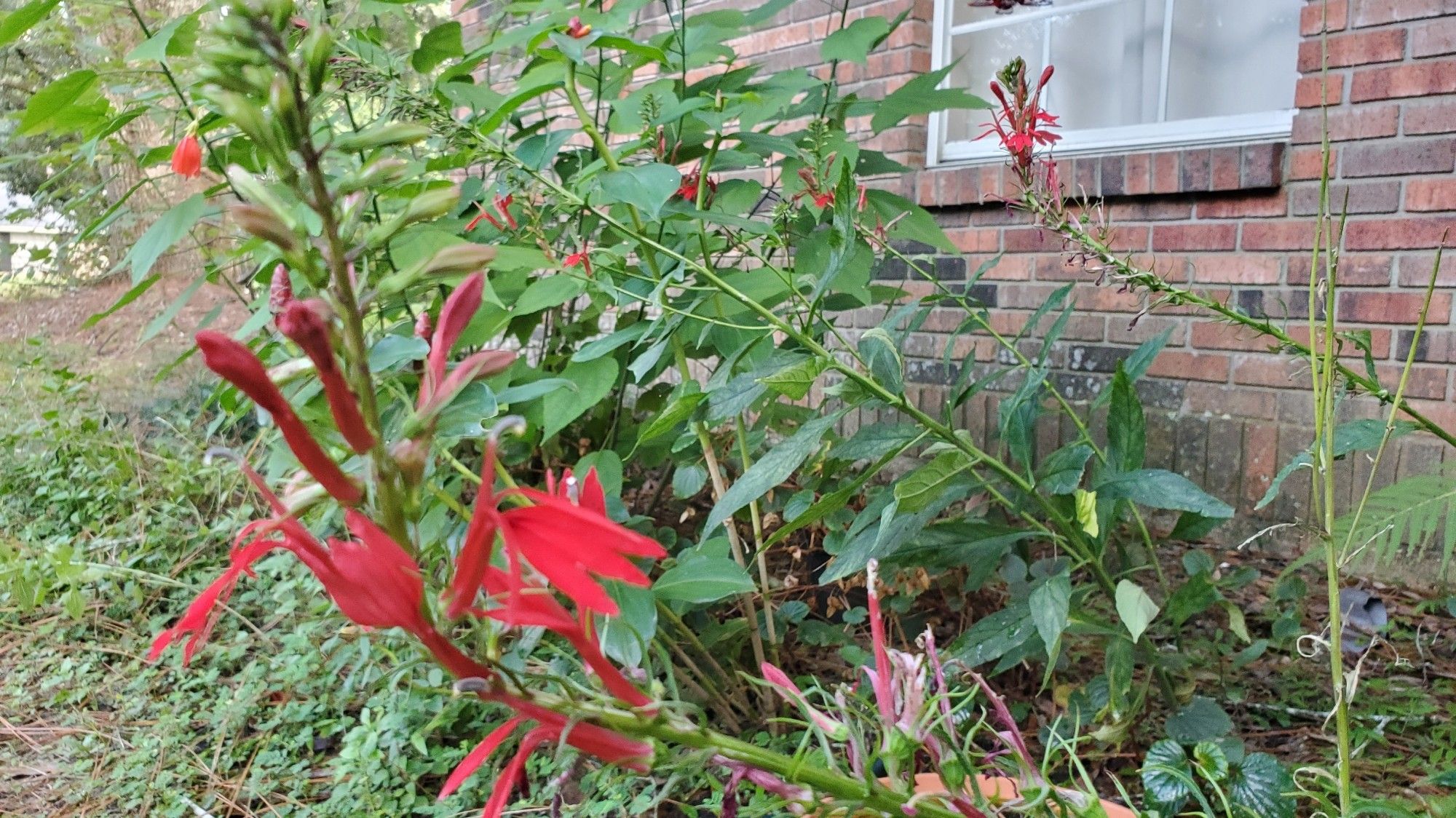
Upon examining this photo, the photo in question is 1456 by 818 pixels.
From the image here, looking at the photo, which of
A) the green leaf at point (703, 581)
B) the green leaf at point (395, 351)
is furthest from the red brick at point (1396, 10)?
the green leaf at point (395, 351)

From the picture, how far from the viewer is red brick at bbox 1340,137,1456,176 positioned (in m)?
2.09

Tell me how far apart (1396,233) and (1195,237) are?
44 cm

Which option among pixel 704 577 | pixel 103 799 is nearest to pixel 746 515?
pixel 704 577

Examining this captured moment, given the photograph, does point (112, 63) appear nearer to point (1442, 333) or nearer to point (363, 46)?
point (363, 46)

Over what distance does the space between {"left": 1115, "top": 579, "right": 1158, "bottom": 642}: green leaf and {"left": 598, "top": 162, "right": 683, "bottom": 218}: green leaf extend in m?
0.69

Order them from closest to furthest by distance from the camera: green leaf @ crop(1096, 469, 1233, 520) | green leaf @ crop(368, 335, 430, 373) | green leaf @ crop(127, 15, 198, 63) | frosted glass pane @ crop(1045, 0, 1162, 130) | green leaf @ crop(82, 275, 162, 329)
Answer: green leaf @ crop(368, 335, 430, 373), green leaf @ crop(1096, 469, 1233, 520), green leaf @ crop(127, 15, 198, 63), green leaf @ crop(82, 275, 162, 329), frosted glass pane @ crop(1045, 0, 1162, 130)

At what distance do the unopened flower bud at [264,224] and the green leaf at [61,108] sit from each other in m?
1.25

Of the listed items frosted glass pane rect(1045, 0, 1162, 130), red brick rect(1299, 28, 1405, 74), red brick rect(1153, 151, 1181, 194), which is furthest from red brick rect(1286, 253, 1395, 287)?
frosted glass pane rect(1045, 0, 1162, 130)

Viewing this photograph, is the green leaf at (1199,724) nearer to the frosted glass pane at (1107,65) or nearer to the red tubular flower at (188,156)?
the red tubular flower at (188,156)

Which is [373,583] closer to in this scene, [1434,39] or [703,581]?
[703,581]

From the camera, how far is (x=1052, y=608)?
103 centimetres

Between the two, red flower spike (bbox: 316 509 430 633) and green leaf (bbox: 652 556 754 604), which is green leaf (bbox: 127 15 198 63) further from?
red flower spike (bbox: 316 509 430 633)

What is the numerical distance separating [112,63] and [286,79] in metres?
1.48

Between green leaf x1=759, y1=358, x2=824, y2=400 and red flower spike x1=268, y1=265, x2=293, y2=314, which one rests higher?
red flower spike x1=268, y1=265, x2=293, y2=314
